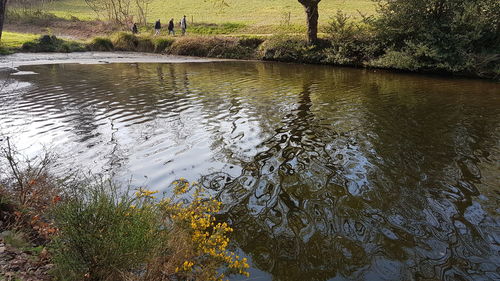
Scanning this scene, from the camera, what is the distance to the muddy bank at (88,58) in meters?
30.9

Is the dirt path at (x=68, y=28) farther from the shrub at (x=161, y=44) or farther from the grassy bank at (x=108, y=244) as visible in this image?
the grassy bank at (x=108, y=244)

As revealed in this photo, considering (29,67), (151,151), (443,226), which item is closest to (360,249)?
(443,226)

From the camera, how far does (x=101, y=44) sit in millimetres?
39156

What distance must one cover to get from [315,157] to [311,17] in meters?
22.0

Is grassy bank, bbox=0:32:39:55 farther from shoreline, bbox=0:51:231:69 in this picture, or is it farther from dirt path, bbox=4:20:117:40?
dirt path, bbox=4:20:117:40

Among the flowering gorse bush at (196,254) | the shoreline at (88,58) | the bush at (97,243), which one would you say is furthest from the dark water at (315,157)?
the shoreline at (88,58)

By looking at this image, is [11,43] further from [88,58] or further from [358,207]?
[358,207]

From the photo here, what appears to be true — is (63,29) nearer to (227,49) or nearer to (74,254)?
(227,49)

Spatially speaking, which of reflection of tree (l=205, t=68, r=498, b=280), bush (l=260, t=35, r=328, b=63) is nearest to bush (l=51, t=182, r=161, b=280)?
reflection of tree (l=205, t=68, r=498, b=280)

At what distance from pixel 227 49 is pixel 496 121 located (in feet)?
82.8

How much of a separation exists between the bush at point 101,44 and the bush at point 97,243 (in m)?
38.6

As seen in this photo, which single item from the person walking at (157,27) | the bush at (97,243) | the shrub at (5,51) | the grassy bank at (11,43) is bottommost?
the bush at (97,243)

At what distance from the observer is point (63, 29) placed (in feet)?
161

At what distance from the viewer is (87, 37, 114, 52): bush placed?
128 feet
